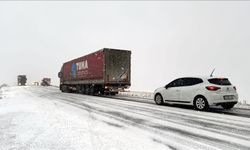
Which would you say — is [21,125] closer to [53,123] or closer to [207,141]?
[53,123]

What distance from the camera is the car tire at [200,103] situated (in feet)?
37.9

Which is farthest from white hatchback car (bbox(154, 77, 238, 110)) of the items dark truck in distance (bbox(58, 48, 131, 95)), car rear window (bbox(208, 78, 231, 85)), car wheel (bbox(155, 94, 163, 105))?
dark truck in distance (bbox(58, 48, 131, 95))

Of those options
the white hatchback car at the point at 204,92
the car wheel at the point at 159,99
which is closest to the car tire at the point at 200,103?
the white hatchback car at the point at 204,92

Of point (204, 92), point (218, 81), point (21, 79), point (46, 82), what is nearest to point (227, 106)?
point (218, 81)

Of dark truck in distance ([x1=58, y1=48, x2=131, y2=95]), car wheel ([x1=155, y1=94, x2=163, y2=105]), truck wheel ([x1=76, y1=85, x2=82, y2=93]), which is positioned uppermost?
dark truck in distance ([x1=58, y1=48, x2=131, y2=95])

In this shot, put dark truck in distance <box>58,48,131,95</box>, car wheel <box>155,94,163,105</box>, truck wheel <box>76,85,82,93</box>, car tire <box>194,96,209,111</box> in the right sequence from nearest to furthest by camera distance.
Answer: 1. car tire <box>194,96,209,111</box>
2. car wheel <box>155,94,163,105</box>
3. dark truck in distance <box>58,48,131,95</box>
4. truck wheel <box>76,85,82,93</box>

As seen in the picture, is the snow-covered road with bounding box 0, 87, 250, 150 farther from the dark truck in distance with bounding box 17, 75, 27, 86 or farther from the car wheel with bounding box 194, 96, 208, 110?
the dark truck in distance with bounding box 17, 75, 27, 86

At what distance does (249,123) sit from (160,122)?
2.82 metres

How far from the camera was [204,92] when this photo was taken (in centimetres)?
1159

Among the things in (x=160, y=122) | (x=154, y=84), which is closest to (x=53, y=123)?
(x=160, y=122)

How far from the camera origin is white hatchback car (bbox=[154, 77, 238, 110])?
11359 millimetres

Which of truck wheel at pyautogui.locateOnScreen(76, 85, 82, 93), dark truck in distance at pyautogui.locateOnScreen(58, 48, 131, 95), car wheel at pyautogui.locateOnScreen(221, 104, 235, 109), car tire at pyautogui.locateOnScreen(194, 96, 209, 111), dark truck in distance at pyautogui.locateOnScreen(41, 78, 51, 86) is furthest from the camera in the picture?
dark truck in distance at pyautogui.locateOnScreen(41, 78, 51, 86)

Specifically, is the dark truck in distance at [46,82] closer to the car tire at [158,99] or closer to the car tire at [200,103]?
the car tire at [158,99]

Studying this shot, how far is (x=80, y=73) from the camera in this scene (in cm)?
2680
